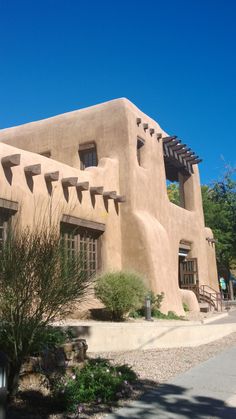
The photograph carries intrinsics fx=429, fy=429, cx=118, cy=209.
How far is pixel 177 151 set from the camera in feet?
70.0

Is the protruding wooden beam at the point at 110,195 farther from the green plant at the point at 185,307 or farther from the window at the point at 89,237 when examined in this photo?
the green plant at the point at 185,307

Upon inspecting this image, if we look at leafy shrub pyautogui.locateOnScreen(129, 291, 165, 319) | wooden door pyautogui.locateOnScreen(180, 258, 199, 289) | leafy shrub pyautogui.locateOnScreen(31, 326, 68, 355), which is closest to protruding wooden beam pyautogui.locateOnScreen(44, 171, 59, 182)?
leafy shrub pyautogui.locateOnScreen(129, 291, 165, 319)

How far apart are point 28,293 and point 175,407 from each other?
222 cm

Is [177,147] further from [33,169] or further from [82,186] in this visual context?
[33,169]

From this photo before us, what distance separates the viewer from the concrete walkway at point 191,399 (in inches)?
190

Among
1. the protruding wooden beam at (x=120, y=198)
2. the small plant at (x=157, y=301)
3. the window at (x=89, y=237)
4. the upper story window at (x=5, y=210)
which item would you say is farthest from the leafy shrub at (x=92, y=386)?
the protruding wooden beam at (x=120, y=198)

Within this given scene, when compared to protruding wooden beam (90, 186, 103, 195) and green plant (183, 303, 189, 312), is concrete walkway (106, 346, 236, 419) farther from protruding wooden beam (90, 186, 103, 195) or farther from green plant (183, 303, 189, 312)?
green plant (183, 303, 189, 312)

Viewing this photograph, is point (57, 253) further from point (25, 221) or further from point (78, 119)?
point (78, 119)

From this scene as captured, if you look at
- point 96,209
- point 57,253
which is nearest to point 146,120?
point 96,209

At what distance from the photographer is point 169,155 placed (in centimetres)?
2048

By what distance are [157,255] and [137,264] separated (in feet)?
2.67

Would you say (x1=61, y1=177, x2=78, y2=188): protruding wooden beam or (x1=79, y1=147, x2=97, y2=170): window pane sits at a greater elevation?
(x1=79, y1=147, x2=97, y2=170): window pane

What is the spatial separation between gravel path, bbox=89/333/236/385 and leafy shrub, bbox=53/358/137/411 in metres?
0.82

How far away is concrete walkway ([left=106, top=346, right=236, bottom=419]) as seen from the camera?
484 centimetres
